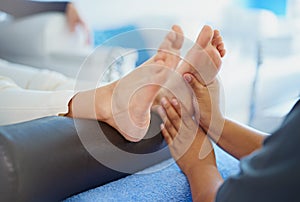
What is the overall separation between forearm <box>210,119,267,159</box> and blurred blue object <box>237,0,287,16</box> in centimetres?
145

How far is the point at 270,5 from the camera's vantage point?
2500 millimetres

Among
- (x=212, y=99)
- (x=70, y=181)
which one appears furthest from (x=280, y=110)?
(x=70, y=181)

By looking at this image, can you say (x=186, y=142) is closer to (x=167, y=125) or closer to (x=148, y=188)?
(x=167, y=125)

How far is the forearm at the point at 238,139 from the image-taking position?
114 cm

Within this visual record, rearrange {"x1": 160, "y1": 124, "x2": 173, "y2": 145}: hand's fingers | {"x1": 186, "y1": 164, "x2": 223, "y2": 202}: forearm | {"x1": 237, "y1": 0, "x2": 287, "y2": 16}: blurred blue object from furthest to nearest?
1. {"x1": 237, "y1": 0, "x2": 287, "y2": 16}: blurred blue object
2. {"x1": 160, "y1": 124, "x2": 173, "y2": 145}: hand's fingers
3. {"x1": 186, "y1": 164, "x2": 223, "y2": 202}: forearm

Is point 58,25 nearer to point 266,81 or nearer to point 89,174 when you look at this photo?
point 266,81

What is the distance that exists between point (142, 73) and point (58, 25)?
5.08ft

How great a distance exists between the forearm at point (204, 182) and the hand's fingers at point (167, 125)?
132 millimetres

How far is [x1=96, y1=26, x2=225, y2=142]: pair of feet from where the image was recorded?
109cm

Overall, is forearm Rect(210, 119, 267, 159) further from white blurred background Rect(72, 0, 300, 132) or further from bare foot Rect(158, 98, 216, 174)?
white blurred background Rect(72, 0, 300, 132)

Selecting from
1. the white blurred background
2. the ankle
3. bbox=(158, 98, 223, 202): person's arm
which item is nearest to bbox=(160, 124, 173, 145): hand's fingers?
bbox=(158, 98, 223, 202): person's arm

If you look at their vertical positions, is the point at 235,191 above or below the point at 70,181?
above

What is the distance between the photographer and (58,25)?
251 cm

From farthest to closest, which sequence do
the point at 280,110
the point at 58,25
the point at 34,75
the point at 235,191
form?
the point at 58,25, the point at 280,110, the point at 34,75, the point at 235,191
